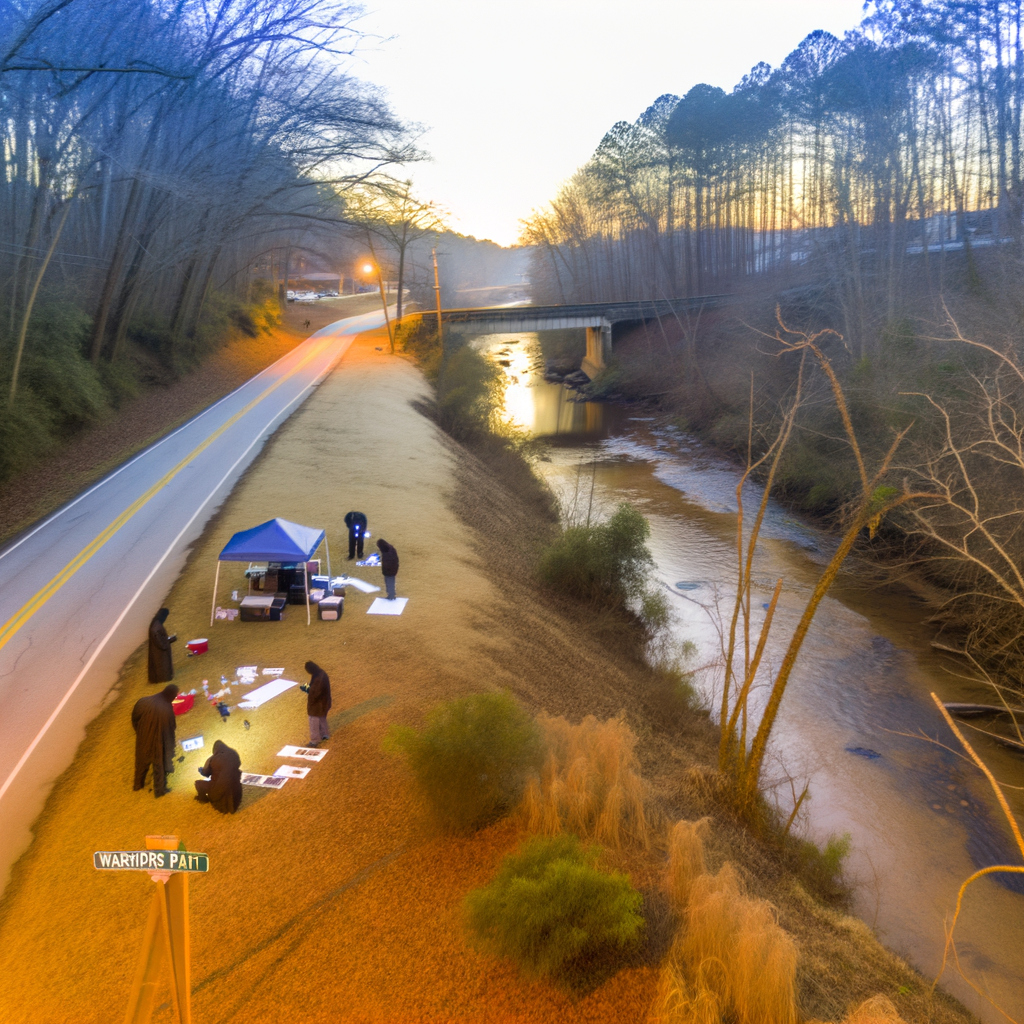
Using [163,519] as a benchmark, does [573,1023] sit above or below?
below

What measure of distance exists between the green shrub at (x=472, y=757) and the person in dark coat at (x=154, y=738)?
117 inches

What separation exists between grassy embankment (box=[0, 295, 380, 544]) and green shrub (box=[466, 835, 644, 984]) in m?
18.8

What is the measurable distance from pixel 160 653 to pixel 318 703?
12.7 feet

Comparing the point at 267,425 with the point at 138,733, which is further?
the point at 267,425

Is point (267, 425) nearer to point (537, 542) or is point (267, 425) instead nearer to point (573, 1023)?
point (537, 542)

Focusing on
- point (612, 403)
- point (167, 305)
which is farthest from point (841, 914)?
point (612, 403)

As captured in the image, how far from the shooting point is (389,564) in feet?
53.5

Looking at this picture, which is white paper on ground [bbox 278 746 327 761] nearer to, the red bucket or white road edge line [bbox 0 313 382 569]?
the red bucket

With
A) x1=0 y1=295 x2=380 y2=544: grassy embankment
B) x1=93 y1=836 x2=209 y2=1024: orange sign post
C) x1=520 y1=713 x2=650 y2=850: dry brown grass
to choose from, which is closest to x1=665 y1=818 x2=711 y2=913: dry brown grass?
x1=520 y1=713 x2=650 y2=850: dry brown grass

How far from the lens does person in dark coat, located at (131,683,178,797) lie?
963 centimetres

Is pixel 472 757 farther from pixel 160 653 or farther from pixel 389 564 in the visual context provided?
pixel 389 564

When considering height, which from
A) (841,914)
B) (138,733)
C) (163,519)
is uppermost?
(163,519)

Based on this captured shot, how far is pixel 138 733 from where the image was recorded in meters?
9.73

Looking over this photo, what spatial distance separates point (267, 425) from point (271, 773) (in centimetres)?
2477
